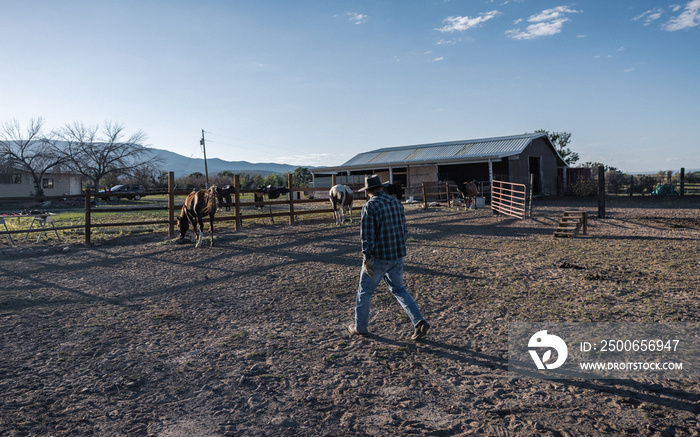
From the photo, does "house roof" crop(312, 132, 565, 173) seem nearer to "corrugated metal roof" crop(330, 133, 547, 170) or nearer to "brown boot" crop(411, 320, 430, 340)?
"corrugated metal roof" crop(330, 133, 547, 170)

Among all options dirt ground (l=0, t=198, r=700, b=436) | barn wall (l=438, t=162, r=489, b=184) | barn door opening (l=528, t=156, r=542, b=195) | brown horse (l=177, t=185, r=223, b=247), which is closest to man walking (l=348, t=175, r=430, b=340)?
dirt ground (l=0, t=198, r=700, b=436)

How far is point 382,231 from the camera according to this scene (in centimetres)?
421

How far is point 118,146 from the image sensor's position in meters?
49.8

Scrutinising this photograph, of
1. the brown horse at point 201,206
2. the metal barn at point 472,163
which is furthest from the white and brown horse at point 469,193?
the brown horse at point 201,206

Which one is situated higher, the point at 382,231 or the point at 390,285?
the point at 382,231

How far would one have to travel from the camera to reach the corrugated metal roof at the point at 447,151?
89.7 ft

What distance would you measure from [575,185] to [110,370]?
3050 centimetres

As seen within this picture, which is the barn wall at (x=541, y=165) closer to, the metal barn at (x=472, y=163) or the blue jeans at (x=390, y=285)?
the metal barn at (x=472, y=163)

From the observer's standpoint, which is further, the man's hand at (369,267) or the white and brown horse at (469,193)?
the white and brown horse at (469,193)

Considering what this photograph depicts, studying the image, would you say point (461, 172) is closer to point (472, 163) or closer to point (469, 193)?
point (472, 163)

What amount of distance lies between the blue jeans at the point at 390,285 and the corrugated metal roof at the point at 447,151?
2227cm

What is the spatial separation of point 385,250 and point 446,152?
90.7ft

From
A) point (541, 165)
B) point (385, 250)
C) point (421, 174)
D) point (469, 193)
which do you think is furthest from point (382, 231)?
point (541, 165)

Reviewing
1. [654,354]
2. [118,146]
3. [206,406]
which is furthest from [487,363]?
[118,146]
